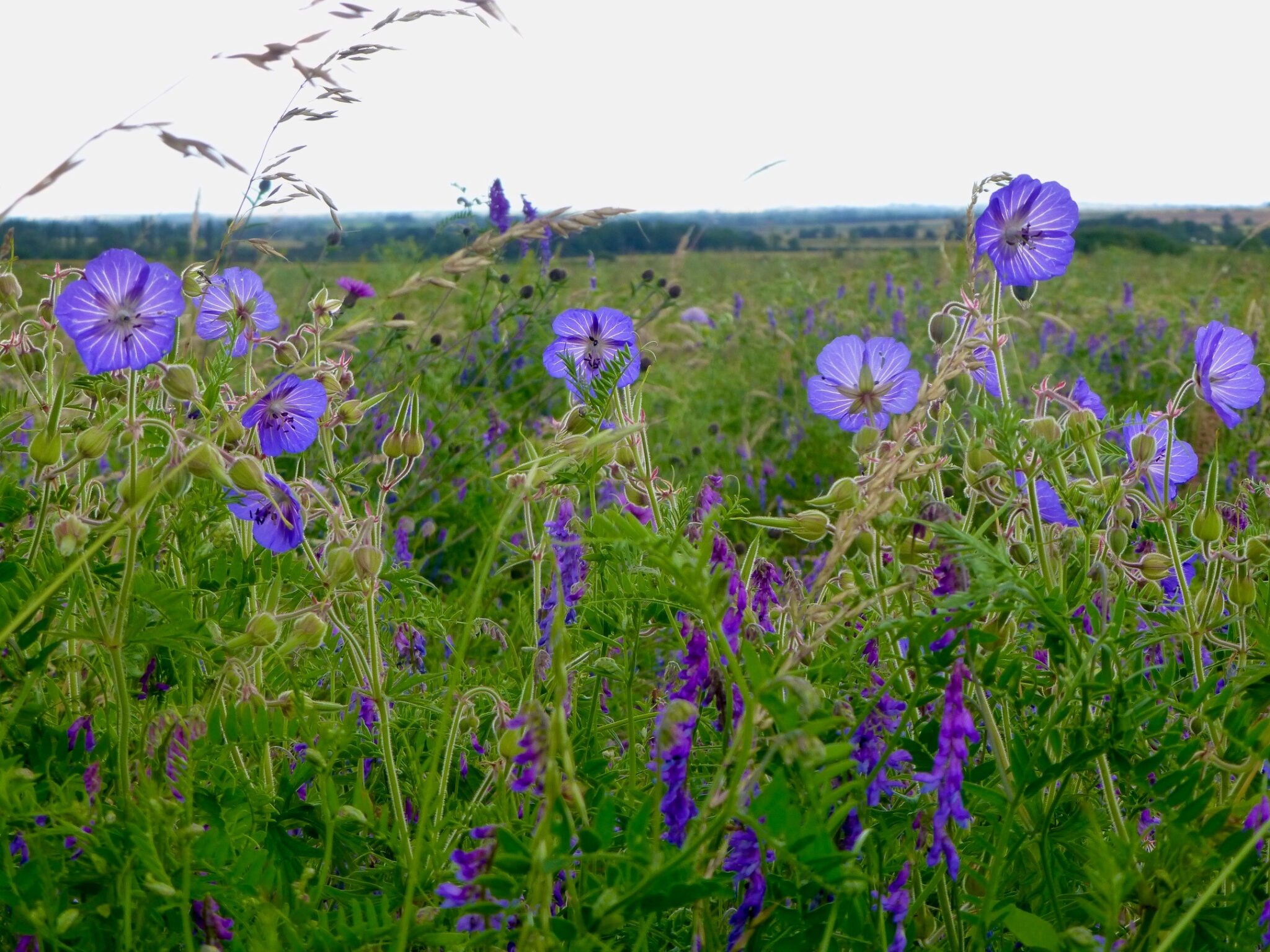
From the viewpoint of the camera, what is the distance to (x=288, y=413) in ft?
4.93

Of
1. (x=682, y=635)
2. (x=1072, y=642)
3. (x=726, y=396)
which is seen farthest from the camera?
(x=726, y=396)

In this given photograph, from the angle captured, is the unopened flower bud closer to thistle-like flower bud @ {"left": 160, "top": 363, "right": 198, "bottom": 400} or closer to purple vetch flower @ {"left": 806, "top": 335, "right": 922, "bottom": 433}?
purple vetch flower @ {"left": 806, "top": 335, "right": 922, "bottom": 433}

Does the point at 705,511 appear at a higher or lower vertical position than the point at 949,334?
lower

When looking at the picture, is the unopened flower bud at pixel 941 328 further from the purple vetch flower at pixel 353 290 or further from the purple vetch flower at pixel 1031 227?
the purple vetch flower at pixel 353 290

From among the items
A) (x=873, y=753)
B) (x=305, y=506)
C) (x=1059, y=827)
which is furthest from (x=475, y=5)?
(x=1059, y=827)

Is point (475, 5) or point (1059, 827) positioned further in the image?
point (475, 5)

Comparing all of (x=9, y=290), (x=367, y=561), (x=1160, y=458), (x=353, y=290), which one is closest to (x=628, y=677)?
(x=367, y=561)

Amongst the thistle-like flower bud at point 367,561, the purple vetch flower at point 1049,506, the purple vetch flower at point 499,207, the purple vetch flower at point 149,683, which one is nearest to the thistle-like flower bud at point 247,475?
the thistle-like flower bud at point 367,561

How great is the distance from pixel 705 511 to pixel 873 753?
45 centimetres

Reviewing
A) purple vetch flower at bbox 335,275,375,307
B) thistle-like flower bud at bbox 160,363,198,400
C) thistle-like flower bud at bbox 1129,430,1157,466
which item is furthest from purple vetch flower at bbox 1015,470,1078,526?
purple vetch flower at bbox 335,275,375,307

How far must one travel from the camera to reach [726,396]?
5430mm

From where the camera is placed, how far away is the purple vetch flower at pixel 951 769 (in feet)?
2.91

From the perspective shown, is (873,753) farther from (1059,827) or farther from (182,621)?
(182,621)

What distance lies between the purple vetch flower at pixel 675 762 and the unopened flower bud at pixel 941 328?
0.68 meters
